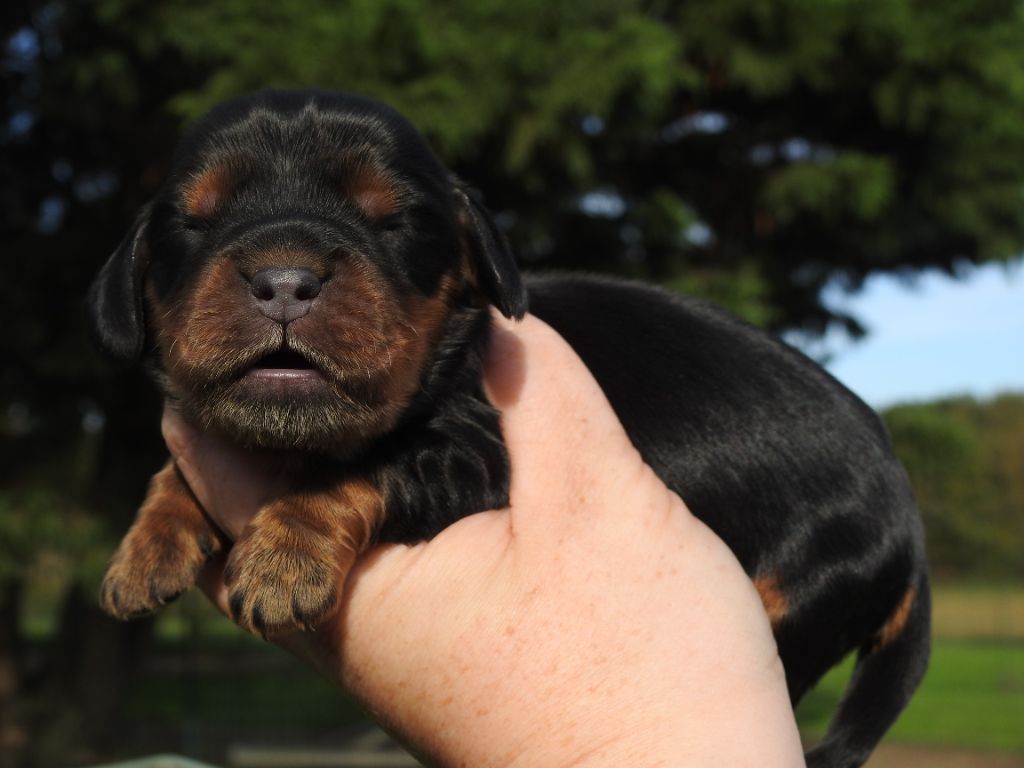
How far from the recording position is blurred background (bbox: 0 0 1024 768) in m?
7.38

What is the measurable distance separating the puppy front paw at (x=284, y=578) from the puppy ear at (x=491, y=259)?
1.93ft

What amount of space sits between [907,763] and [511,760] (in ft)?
48.7

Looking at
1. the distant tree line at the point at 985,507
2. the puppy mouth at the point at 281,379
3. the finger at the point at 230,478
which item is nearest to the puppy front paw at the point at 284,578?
the finger at the point at 230,478

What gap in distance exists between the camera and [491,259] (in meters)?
2.28

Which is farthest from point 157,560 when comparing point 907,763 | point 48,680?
point 907,763

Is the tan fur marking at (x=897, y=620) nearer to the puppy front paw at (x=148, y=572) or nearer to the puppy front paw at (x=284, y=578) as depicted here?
the puppy front paw at (x=284, y=578)

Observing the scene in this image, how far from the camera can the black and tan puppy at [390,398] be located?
197 centimetres

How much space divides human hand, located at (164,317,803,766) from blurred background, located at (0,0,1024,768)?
499cm

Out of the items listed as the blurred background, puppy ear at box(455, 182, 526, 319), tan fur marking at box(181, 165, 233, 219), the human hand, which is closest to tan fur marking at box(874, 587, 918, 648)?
the human hand

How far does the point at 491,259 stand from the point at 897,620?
1.21 meters

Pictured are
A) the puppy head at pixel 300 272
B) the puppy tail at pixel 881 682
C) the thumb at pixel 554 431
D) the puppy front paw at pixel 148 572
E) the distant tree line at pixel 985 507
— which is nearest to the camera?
the puppy head at pixel 300 272

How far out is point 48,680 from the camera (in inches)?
447

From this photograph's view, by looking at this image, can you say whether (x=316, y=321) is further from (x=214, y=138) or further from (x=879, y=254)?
(x=879, y=254)

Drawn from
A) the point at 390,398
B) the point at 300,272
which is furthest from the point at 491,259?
the point at 300,272
